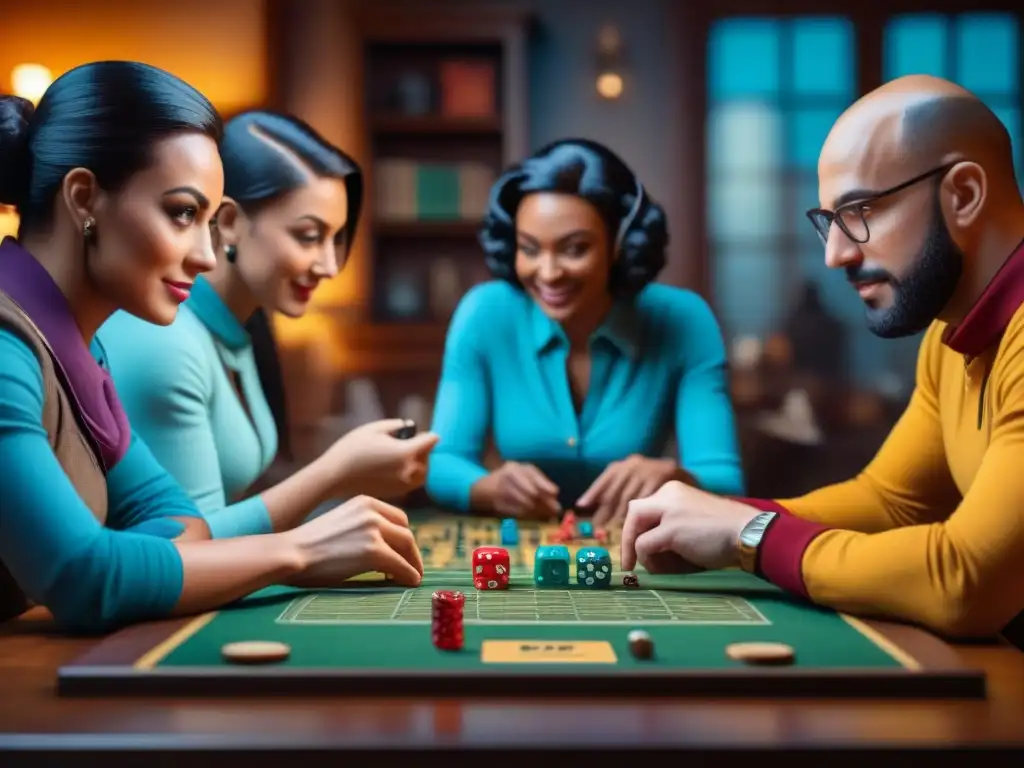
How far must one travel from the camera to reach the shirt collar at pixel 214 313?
2.06 meters

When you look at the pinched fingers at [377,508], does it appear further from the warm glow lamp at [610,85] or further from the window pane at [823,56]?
the window pane at [823,56]

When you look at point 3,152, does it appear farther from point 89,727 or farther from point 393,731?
point 393,731

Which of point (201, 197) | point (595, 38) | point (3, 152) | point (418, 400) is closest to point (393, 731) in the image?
point (201, 197)

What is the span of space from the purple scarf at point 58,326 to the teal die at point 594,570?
711 mm

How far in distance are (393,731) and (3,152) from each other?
0.95 m

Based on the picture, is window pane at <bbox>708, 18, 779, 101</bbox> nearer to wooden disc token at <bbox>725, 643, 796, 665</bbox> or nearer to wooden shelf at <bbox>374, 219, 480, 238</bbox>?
wooden shelf at <bbox>374, 219, 480, 238</bbox>

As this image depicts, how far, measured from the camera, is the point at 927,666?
1229 mm

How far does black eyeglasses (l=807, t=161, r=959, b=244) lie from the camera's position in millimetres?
1563

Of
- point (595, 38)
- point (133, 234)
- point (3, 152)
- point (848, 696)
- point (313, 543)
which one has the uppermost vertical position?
point (595, 38)

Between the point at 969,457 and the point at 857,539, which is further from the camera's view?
the point at 969,457

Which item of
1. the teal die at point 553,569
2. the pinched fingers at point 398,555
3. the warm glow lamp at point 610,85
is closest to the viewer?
the pinched fingers at point 398,555

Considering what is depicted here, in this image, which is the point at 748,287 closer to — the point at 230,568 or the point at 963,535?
the point at 963,535

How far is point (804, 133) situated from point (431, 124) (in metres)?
1.61

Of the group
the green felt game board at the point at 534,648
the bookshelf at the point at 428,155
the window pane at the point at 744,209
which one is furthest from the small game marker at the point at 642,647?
the window pane at the point at 744,209
